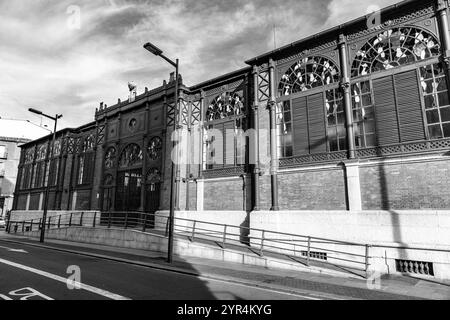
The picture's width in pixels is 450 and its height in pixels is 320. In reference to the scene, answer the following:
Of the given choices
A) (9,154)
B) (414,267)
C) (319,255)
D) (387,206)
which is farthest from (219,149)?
(9,154)

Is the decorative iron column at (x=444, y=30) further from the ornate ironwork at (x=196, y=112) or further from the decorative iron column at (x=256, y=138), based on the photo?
the ornate ironwork at (x=196, y=112)

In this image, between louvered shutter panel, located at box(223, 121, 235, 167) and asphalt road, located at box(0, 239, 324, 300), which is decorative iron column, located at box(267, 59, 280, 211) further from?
asphalt road, located at box(0, 239, 324, 300)

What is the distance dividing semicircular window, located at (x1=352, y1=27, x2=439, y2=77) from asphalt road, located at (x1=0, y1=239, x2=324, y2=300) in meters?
10.6

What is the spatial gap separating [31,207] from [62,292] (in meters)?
32.1

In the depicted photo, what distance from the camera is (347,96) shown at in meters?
14.1

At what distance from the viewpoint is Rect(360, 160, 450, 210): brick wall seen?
37.8 feet

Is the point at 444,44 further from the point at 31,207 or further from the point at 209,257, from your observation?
the point at 31,207

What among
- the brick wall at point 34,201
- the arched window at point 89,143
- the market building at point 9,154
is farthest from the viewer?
the market building at point 9,154

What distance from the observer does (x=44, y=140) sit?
35531mm

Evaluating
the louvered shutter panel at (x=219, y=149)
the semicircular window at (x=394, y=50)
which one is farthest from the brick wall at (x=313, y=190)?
the semicircular window at (x=394, y=50)

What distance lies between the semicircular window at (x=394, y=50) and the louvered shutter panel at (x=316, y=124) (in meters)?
1.98

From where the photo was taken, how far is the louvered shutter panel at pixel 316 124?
14.8 m

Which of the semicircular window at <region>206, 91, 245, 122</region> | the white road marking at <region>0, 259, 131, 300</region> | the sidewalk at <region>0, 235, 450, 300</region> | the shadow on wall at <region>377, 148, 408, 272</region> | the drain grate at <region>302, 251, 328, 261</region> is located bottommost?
the sidewalk at <region>0, 235, 450, 300</region>

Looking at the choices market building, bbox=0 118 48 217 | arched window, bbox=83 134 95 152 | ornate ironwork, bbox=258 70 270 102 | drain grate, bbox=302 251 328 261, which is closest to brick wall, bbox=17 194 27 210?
arched window, bbox=83 134 95 152
